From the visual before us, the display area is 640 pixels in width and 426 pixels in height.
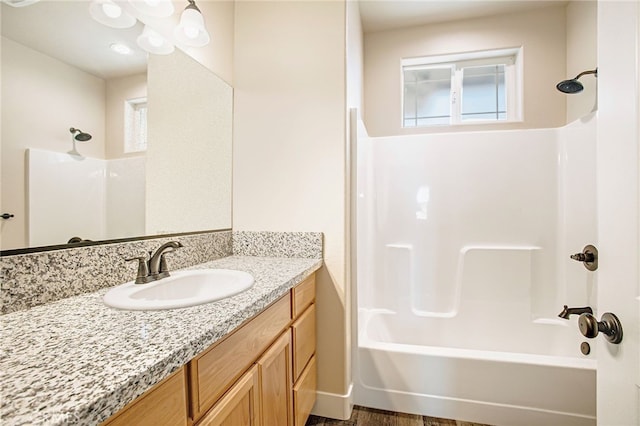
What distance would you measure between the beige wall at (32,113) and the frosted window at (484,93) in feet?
8.49

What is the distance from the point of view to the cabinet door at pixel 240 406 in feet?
2.36

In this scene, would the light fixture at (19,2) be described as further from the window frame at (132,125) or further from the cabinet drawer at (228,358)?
the cabinet drawer at (228,358)

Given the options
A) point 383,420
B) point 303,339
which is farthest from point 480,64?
point 383,420

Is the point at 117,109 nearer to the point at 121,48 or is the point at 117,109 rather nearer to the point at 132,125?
the point at 132,125

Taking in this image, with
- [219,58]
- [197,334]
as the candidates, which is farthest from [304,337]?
[219,58]

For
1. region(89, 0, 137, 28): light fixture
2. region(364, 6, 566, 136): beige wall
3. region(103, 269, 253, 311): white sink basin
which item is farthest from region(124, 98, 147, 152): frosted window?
region(364, 6, 566, 136): beige wall

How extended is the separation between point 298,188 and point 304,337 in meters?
0.76

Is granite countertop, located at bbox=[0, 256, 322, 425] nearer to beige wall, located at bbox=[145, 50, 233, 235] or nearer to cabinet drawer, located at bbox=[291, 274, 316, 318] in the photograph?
cabinet drawer, located at bbox=[291, 274, 316, 318]

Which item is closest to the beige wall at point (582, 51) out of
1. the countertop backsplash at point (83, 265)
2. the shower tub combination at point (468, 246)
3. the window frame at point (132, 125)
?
the shower tub combination at point (468, 246)

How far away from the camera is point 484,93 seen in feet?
8.41

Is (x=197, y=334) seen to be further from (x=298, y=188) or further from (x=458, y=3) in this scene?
(x=458, y=3)

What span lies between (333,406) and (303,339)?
19.8 inches

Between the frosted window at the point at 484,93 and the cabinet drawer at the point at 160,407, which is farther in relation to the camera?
the frosted window at the point at 484,93

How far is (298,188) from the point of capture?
163cm
